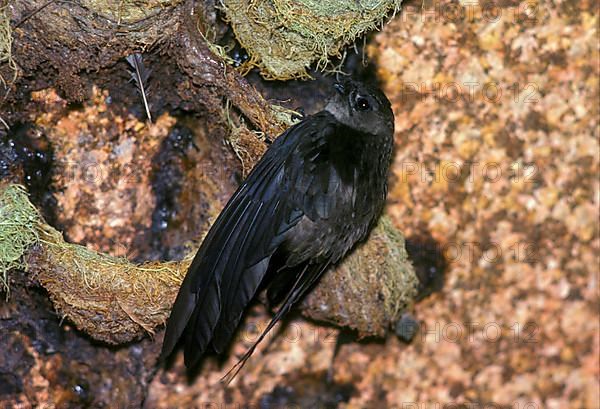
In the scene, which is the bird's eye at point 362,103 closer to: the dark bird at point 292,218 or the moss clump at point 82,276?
the dark bird at point 292,218

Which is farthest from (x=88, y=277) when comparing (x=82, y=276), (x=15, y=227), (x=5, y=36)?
(x=5, y=36)

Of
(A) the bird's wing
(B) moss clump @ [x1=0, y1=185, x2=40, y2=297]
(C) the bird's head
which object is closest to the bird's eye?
(C) the bird's head

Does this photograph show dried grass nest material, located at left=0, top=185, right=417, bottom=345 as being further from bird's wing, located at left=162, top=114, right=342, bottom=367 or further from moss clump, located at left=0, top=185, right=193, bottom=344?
bird's wing, located at left=162, top=114, right=342, bottom=367

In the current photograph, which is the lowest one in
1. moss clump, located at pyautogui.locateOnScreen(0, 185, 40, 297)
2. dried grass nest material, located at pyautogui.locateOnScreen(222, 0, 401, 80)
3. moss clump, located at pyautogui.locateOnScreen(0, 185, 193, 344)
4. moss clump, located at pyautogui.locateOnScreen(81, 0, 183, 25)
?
moss clump, located at pyautogui.locateOnScreen(0, 185, 193, 344)

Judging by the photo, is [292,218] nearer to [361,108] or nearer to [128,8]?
[361,108]

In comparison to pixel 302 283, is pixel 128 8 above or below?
above

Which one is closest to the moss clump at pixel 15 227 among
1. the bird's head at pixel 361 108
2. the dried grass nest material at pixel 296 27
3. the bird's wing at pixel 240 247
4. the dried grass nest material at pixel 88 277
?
the dried grass nest material at pixel 88 277
